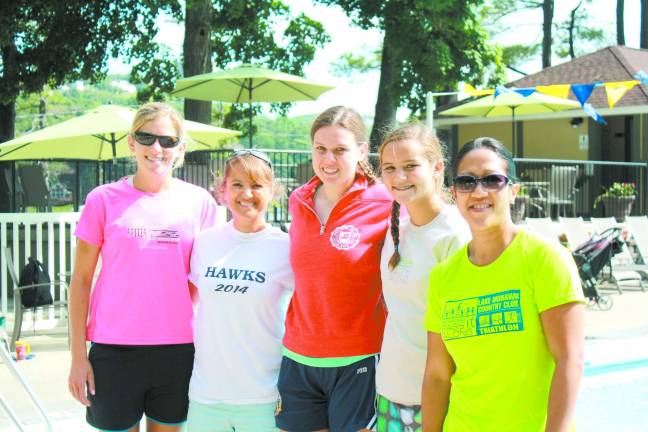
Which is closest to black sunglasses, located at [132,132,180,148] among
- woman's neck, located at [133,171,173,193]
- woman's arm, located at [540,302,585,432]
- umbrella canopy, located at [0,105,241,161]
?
woman's neck, located at [133,171,173,193]

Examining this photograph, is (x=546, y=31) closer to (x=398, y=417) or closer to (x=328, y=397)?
(x=328, y=397)

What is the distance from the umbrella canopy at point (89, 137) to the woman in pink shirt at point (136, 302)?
230 inches

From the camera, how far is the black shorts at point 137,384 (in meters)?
3.02

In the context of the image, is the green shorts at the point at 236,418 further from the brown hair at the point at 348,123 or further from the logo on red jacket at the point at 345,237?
the brown hair at the point at 348,123

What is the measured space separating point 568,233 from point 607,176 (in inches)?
298

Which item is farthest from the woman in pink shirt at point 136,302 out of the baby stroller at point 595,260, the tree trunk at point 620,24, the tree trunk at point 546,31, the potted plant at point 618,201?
the tree trunk at point 620,24

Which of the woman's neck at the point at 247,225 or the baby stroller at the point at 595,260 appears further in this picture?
the baby stroller at the point at 595,260

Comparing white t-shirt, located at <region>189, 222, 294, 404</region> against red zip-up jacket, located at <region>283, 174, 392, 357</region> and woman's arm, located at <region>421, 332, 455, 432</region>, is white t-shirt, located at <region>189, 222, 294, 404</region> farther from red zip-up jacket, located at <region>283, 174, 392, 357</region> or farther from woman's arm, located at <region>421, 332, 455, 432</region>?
woman's arm, located at <region>421, 332, 455, 432</region>

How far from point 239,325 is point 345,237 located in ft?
1.83

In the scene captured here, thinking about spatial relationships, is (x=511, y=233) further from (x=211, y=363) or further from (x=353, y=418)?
(x=211, y=363)

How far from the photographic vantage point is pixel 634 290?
12.1 metres

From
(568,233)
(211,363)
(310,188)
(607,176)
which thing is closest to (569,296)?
(310,188)

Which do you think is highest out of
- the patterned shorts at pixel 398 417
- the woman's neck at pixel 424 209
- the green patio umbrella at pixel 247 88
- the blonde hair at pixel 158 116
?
the green patio umbrella at pixel 247 88

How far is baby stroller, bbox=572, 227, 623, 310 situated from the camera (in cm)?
999
